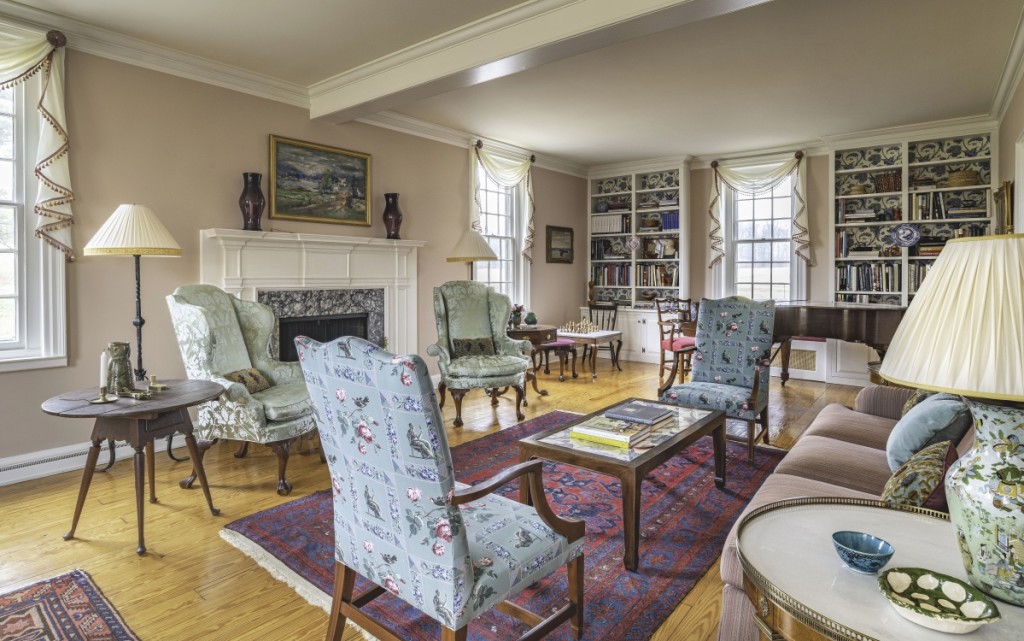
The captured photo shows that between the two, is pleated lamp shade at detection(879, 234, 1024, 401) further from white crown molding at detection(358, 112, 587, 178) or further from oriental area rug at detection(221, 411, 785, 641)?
white crown molding at detection(358, 112, 587, 178)

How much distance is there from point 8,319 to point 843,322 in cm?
601

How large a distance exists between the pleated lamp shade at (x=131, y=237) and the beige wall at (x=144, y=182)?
2.08 feet

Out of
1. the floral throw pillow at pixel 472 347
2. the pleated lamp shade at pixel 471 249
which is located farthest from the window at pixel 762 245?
the floral throw pillow at pixel 472 347

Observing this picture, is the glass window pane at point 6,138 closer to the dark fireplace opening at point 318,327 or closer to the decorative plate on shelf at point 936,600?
the dark fireplace opening at point 318,327

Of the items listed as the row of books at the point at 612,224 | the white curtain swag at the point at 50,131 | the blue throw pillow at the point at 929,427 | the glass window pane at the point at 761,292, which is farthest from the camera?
the row of books at the point at 612,224

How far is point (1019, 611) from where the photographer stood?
104cm

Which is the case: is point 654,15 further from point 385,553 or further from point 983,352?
point 385,553

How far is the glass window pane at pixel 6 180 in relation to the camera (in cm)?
348

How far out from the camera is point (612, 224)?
26.9 ft

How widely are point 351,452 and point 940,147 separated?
6.97m

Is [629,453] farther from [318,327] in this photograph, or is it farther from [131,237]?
[318,327]

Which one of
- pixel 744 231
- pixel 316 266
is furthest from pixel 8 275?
pixel 744 231

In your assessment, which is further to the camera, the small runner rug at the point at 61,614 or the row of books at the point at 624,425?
the row of books at the point at 624,425

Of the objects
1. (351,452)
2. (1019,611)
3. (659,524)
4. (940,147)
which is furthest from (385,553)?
(940,147)
